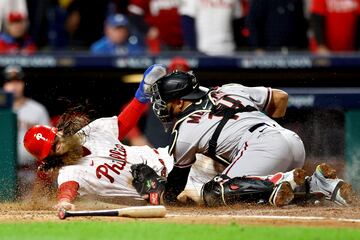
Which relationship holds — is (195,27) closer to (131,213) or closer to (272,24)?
(272,24)

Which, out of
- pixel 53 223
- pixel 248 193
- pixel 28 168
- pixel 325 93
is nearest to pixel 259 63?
pixel 325 93

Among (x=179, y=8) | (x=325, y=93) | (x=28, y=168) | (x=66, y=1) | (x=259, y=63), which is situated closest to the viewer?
(x=28, y=168)

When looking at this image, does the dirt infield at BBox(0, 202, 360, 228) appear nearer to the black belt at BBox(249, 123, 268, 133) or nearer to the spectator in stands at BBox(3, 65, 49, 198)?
the black belt at BBox(249, 123, 268, 133)

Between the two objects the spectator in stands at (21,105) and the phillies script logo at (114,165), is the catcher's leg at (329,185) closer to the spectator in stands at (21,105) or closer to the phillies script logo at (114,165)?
the phillies script logo at (114,165)

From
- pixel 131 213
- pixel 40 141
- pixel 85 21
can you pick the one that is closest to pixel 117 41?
pixel 85 21

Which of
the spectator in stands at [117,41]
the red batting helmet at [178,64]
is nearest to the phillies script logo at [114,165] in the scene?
the red batting helmet at [178,64]

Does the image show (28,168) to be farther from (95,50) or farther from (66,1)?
(66,1)
